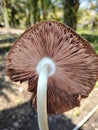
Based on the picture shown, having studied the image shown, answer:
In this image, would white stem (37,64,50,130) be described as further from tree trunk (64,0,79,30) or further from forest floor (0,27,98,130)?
tree trunk (64,0,79,30)

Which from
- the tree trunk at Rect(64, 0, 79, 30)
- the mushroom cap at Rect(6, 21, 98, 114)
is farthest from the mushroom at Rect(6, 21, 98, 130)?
the tree trunk at Rect(64, 0, 79, 30)

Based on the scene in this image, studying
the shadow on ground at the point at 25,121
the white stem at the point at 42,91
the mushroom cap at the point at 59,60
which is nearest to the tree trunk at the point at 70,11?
the shadow on ground at the point at 25,121

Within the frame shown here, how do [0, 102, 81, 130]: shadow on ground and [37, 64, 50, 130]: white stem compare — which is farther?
[0, 102, 81, 130]: shadow on ground

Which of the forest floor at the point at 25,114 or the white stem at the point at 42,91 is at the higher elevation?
the white stem at the point at 42,91

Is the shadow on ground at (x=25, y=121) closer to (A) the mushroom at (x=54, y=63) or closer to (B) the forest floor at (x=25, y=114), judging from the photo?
(B) the forest floor at (x=25, y=114)

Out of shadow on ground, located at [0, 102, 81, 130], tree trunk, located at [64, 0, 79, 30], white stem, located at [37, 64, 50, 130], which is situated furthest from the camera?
tree trunk, located at [64, 0, 79, 30]

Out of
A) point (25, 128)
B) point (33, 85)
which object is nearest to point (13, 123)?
point (25, 128)

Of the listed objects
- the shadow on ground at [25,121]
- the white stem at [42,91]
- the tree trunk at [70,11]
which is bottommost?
the shadow on ground at [25,121]
